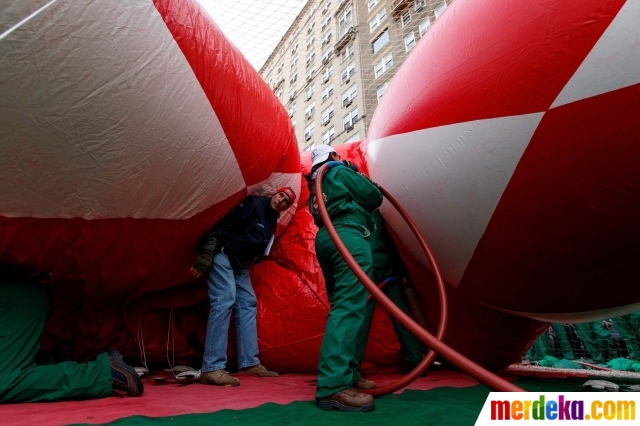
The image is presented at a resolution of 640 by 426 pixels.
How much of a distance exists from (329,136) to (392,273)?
988 centimetres

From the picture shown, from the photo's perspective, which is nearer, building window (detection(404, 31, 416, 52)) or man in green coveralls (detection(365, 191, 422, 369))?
man in green coveralls (detection(365, 191, 422, 369))

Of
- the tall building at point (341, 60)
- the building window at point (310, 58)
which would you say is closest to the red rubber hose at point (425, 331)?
the tall building at point (341, 60)

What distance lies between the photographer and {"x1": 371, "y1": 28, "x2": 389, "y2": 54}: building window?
331 inches

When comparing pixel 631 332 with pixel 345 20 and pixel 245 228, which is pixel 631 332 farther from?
pixel 345 20

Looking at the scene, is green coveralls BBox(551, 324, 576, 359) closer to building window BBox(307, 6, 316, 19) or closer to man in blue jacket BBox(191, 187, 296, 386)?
man in blue jacket BBox(191, 187, 296, 386)

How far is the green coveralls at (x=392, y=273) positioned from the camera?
207 cm

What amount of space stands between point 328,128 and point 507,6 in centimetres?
1052

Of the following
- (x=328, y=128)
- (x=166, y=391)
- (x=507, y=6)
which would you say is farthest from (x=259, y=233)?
(x=328, y=128)

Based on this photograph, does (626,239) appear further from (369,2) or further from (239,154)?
(369,2)

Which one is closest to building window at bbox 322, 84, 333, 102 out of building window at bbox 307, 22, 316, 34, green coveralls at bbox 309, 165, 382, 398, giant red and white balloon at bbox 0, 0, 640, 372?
building window at bbox 307, 22, 316, 34

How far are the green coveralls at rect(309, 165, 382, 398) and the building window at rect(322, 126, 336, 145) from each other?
968 centimetres

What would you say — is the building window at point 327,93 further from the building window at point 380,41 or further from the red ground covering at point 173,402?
the red ground covering at point 173,402

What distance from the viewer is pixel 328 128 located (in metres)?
11.8

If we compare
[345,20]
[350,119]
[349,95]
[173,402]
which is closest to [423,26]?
[350,119]
